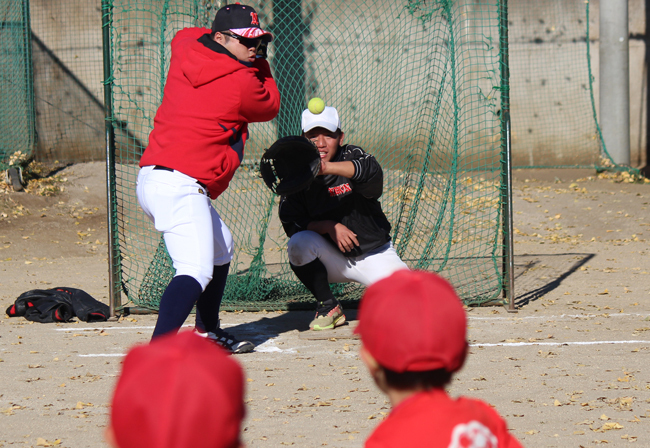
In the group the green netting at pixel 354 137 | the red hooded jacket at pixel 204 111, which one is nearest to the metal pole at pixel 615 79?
the green netting at pixel 354 137

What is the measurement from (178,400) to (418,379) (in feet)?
1.93

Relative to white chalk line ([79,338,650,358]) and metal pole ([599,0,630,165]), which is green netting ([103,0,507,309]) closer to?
white chalk line ([79,338,650,358])

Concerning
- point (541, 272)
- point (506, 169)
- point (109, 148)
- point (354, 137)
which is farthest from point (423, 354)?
point (354, 137)

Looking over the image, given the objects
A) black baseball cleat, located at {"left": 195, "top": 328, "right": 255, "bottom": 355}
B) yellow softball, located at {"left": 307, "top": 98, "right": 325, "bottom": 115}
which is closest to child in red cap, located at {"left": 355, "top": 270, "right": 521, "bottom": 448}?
black baseball cleat, located at {"left": 195, "top": 328, "right": 255, "bottom": 355}

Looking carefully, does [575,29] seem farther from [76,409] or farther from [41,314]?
[76,409]

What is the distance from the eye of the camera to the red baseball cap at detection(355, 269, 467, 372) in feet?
4.65

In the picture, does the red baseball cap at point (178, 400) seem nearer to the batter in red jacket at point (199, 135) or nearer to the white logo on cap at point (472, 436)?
the white logo on cap at point (472, 436)

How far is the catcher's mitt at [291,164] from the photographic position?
422 cm

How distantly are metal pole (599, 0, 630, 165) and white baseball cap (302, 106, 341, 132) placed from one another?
30.4 ft

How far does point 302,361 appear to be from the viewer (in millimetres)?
4168

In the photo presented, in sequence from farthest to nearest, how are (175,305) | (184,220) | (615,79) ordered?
(615,79), (184,220), (175,305)

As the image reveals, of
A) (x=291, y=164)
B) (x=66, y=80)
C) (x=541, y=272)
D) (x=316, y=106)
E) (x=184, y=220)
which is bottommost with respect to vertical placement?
(x=541, y=272)

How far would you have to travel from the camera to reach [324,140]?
4.64 meters

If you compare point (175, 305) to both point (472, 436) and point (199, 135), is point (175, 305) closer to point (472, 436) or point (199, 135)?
point (199, 135)
